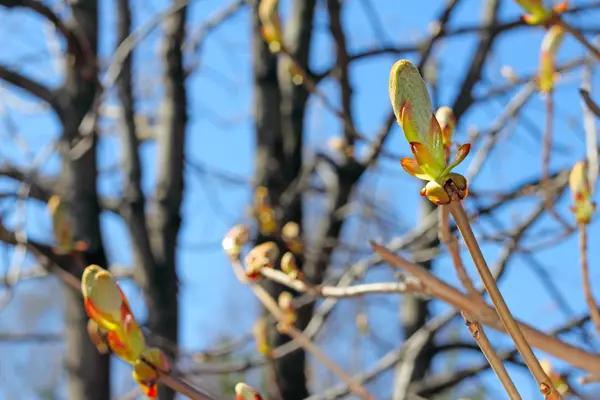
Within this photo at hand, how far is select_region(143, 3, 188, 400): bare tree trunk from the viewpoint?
1646 millimetres

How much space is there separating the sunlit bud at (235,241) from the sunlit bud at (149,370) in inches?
8.9

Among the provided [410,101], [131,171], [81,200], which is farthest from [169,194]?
[410,101]

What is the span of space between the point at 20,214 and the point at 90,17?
669mm

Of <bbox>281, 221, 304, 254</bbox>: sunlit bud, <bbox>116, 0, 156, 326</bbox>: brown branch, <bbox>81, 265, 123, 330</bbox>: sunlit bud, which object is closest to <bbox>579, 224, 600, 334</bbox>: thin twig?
<bbox>81, 265, 123, 330</bbox>: sunlit bud

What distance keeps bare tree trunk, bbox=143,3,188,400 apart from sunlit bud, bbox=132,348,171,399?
1.15 meters

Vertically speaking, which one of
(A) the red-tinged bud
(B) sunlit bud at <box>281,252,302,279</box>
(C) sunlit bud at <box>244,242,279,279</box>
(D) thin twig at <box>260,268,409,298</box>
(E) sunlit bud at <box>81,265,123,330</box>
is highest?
(A) the red-tinged bud

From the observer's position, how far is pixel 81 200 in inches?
62.5

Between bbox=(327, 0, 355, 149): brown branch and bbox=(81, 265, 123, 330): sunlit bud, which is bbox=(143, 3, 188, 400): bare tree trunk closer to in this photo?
bbox=(327, 0, 355, 149): brown branch

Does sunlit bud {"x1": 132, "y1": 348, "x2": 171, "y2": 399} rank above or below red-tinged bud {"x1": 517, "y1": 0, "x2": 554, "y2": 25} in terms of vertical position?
below

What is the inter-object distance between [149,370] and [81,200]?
3.88 feet

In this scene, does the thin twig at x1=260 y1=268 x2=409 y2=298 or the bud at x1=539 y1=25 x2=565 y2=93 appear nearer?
the thin twig at x1=260 y1=268 x2=409 y2=298

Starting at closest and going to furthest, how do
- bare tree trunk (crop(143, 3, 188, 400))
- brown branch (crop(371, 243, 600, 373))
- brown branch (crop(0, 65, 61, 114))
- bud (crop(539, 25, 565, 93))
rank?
brown branch (crop(371, 243, 600, 373)) < bud (crop(539, 25, 565, 93)) < brown branch (crop(0, 65, 61, 114)) < bare tree trunk (crop(143, 3, 188, 400))

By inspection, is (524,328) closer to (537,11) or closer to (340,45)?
(537,11)

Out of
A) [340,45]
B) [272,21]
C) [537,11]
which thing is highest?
[340,45]
